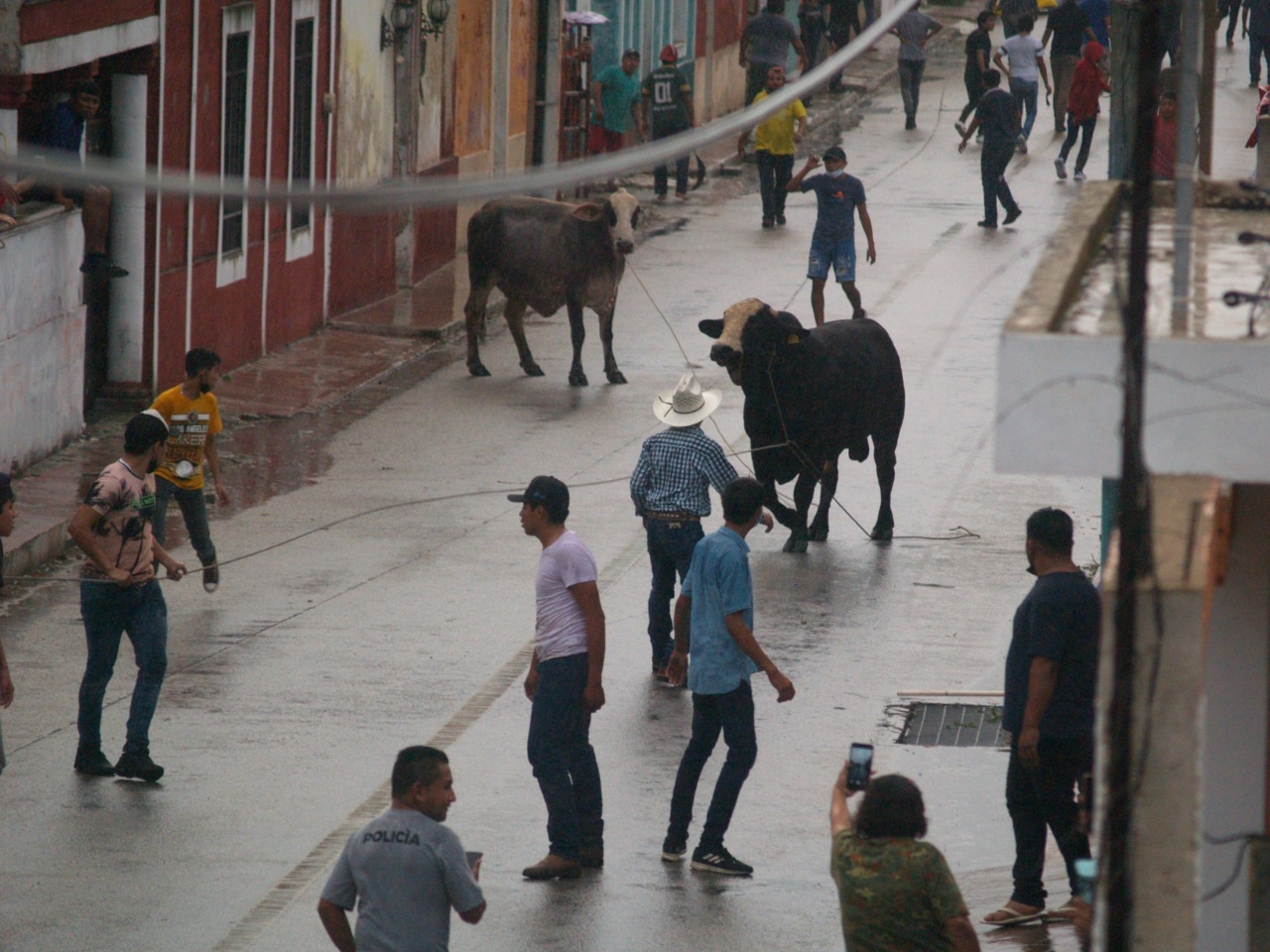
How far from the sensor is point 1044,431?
4.77 m

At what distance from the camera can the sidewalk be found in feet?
47.0

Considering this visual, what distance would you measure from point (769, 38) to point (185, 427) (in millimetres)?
22285

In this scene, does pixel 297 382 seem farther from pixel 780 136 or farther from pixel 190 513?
pixel 780 136

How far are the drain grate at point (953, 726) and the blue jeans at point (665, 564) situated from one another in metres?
1.39

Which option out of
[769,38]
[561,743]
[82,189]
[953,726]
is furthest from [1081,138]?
[561,743]

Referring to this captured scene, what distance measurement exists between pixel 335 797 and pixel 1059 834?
3.30m

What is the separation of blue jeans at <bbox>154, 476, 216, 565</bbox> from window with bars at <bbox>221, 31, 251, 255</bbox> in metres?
6.92

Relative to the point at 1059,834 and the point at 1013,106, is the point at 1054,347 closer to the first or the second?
the point at 1059,834

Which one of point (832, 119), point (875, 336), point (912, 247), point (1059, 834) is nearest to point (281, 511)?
point (875, 336)

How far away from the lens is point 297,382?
19672 millimetres

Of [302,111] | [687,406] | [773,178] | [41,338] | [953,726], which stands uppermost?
[302,111]

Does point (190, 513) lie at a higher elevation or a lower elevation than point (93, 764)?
higher

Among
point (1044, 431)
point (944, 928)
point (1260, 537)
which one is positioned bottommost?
point (944, 928)

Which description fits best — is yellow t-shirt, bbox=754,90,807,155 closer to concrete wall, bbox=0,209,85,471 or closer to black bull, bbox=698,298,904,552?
concrete wall, bbox=0,209,85,471
